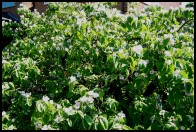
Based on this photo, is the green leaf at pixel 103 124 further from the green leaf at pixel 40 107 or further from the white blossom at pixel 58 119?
the green leaf at pixel 40 107

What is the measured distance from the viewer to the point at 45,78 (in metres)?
4.10

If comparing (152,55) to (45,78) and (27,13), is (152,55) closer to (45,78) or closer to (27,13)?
(45,78)

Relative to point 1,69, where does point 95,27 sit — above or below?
above

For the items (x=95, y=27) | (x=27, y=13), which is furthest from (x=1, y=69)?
(x=27, y=13)

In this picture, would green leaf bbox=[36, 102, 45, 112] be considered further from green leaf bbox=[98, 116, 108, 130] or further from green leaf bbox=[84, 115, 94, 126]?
green leaf bbox=[98, 116, 108, 130]

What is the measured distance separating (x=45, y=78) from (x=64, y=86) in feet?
1.73

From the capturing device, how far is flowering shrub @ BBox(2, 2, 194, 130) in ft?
9.46

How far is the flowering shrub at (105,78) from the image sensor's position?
2883mm

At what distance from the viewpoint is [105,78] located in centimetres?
350

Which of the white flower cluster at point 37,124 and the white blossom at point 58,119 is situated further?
the white flower cluster at point 37,124

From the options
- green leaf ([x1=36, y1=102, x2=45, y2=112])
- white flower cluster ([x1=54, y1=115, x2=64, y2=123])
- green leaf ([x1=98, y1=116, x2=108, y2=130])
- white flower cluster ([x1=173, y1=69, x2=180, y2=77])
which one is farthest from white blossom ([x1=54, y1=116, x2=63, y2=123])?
white flower cluster ([x1=173, y1=69, x2=180, y2=77])

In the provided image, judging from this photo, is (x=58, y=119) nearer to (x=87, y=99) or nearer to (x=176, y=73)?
(x=87, y=99)

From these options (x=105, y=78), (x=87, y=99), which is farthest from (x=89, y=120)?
(x=105, y=78)

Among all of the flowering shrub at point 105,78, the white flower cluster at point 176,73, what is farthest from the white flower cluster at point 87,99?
the white flower cluster at point 176,73
